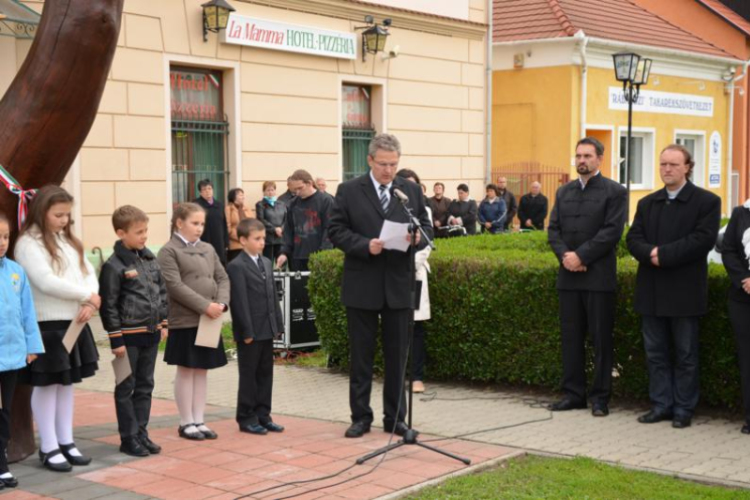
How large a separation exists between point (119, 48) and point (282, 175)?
11.7 feet

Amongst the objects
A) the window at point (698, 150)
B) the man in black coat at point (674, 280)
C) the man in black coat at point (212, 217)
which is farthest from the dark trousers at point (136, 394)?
the window at point (698, 150)

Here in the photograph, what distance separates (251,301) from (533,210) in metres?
15.6

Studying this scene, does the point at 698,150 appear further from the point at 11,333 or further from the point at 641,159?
the point at 11,333

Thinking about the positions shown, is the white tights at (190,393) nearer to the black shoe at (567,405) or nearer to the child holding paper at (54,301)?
the child holding paper at (54,301)

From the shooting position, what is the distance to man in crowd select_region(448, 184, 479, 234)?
18.8 meters

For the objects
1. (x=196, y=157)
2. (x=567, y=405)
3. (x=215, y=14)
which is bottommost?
(x=567, y=405)

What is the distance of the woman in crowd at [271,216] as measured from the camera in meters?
15.4

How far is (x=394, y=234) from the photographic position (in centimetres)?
689

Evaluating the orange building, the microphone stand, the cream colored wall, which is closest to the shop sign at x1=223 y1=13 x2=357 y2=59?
the cream colored wall

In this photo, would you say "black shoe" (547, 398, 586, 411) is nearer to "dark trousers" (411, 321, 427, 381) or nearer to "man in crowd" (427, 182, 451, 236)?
"dark trousers" (411, 321, 427, 381)

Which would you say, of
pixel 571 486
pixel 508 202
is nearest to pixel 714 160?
pixel 508 202

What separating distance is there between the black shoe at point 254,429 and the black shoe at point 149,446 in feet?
2.45

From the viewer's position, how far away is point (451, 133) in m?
20.0

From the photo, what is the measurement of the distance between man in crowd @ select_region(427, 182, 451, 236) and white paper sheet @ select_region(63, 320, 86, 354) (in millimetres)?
12547
